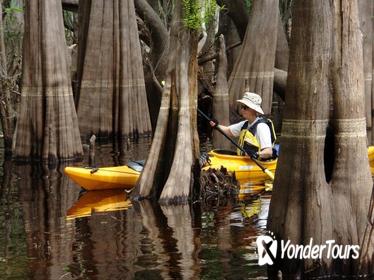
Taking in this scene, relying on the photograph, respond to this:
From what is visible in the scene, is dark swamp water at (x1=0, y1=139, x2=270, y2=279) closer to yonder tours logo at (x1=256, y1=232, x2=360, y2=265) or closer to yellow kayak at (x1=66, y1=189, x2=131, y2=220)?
yellow kayak at (x1=66, y1=189, x2=131, y2=220)

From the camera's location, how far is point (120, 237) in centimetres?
992

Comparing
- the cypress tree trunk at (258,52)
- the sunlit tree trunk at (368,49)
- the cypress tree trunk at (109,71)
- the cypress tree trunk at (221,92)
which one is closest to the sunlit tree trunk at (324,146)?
the cypress tree trunk at (221,92)

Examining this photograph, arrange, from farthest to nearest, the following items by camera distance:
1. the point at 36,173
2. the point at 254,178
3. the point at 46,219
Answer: the point at 36,173 → the point at 254,178 → the point at 46,219

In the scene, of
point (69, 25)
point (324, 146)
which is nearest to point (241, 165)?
point (324, 146)

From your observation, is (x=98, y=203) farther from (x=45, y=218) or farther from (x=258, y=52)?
(x=258, y=52)

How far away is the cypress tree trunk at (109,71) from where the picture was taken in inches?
800

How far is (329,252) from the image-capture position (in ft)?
25.5

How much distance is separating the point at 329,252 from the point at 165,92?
4.74 meters

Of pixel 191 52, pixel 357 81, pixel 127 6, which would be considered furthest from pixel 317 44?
pixel 127 6

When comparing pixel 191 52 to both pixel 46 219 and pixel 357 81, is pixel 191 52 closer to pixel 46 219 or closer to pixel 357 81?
pixel 46 219

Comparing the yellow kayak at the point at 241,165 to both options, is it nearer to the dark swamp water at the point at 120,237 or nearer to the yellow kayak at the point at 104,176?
the dark swamp water at the point at 120,237

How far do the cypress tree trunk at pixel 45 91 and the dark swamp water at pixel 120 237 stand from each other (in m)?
2.63

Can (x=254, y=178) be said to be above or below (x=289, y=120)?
below

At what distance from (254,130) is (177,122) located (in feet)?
5.77
